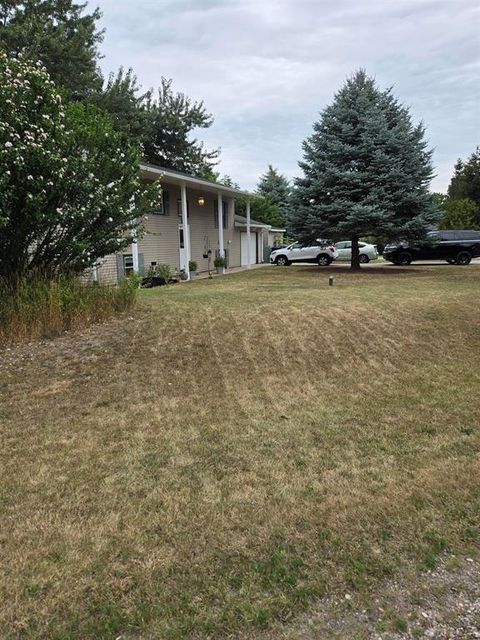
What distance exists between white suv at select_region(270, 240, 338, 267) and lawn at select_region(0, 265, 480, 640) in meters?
18.3

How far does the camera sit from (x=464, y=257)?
2067 cm

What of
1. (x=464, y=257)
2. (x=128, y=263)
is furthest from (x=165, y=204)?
(x=464, y=257)

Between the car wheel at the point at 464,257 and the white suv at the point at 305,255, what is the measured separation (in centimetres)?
627

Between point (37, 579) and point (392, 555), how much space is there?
5.53ft

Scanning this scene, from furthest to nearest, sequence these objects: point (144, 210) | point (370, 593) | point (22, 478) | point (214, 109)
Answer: point (214, 109)
point (144, 210)
point (22, 478)
point (370, 593)

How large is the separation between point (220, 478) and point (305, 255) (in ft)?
76.3

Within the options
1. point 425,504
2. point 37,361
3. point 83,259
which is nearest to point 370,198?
point 83,259

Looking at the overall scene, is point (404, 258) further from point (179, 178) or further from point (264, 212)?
point (264, 212)

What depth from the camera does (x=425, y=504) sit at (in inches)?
102

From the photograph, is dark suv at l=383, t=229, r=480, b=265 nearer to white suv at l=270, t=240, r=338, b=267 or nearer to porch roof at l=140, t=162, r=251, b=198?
white suv at l=270, t=240, r=338, b=267

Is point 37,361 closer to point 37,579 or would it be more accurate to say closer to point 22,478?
point 22,478

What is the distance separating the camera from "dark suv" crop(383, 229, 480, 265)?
20500 mm

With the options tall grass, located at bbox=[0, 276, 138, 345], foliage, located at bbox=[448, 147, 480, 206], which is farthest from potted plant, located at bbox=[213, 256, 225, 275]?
foliage, located at bbox=[448, 147, 480, 206]

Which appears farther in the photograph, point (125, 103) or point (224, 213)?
point (224, 213)
